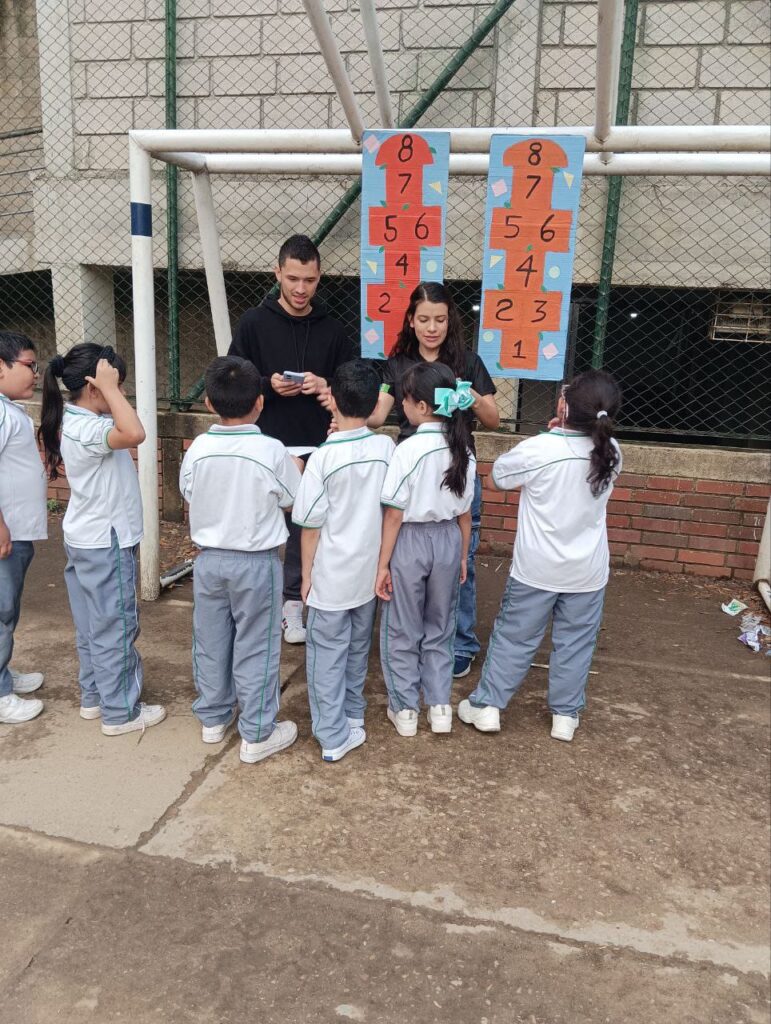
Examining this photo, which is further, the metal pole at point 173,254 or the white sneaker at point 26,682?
the metal pole at point 173,254

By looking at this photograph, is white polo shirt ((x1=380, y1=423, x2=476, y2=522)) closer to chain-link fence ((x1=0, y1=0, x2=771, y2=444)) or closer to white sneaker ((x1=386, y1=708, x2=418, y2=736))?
white sneaker ((x1=386, y1=708, x2=418, y2=736))

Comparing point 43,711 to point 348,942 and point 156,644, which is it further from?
point 348,942

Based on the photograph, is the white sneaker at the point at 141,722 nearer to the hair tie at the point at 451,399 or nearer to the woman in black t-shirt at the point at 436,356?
the woman in black t-shirt at the point at 436,356

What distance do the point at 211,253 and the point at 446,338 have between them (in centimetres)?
193

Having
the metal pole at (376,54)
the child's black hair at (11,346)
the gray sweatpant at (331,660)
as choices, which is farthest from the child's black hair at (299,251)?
the gray sweatpant at (331,660)

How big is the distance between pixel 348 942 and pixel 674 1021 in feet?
2.68

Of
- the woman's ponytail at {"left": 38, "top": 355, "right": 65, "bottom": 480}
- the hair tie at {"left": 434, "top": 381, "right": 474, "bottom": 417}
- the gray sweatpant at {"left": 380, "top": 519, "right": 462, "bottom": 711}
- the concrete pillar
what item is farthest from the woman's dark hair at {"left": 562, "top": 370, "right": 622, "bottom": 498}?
the concrete pillar

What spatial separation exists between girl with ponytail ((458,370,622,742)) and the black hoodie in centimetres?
108

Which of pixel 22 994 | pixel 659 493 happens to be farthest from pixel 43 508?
pixel 659 493

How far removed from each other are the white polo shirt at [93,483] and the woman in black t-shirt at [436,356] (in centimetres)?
99

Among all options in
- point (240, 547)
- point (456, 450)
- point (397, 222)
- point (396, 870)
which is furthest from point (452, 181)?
point (396, 870)

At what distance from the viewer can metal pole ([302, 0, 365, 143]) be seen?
3.03 metres

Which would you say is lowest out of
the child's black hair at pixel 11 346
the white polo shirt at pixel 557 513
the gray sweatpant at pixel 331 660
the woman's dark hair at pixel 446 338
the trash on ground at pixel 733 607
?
the trash on ground at pixel 733 607

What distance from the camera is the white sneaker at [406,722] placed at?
9.98 ft
